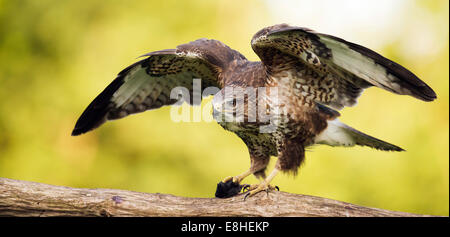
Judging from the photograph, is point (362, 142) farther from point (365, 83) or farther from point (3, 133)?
point (3, 133)

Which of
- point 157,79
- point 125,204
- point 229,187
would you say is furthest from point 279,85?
point 125,204

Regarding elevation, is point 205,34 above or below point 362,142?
above

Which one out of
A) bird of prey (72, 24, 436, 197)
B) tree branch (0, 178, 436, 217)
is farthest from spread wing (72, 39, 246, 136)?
tree branch (0, 178, 436, 217)

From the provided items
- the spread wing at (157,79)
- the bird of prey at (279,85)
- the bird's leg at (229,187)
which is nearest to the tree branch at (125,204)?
the bird of prey at (279,85)

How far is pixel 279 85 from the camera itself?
408 cm

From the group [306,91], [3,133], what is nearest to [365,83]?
[306,91]

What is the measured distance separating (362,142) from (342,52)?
54.2 inches

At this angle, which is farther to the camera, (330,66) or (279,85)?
(279,85)

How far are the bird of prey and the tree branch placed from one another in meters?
0.23

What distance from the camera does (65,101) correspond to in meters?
6.87

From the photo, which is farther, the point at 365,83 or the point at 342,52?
the point at 365,83

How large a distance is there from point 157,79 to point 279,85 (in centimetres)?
153

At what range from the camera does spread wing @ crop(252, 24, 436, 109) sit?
3365mm

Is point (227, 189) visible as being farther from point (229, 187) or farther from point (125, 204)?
point (125, 204)
